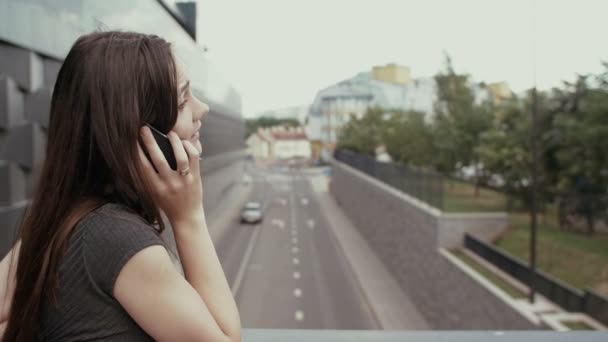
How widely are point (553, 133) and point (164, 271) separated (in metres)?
6.16

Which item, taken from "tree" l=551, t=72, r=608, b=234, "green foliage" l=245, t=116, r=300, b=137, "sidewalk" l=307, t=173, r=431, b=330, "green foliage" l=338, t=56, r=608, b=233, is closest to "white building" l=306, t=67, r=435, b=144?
"green foliage" l=245, t=116, r=300, b=137

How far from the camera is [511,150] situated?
7.25 m

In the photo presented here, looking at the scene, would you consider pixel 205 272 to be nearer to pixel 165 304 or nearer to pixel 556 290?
pixel 165 304

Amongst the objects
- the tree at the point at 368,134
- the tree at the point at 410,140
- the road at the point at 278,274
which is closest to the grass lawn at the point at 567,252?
the road at the point at 278,274

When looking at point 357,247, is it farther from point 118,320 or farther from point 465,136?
point 118,320

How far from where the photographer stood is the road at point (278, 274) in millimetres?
1614

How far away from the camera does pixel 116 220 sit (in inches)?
14.7

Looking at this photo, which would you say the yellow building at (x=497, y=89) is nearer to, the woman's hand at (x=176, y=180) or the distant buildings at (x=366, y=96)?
the distant buildings at (x=366, y=96)

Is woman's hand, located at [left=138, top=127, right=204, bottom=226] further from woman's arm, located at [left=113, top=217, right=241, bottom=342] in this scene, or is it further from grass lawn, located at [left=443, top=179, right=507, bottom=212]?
grass lawn, located at [left=443, top=179, right=507, bottom=212]

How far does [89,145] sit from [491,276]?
479cm

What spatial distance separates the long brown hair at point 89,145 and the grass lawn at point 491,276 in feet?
13.7

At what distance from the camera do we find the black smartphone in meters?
0.40

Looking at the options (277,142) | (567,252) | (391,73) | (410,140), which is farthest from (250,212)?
(410,140)

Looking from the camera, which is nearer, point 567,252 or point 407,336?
point 407,336
